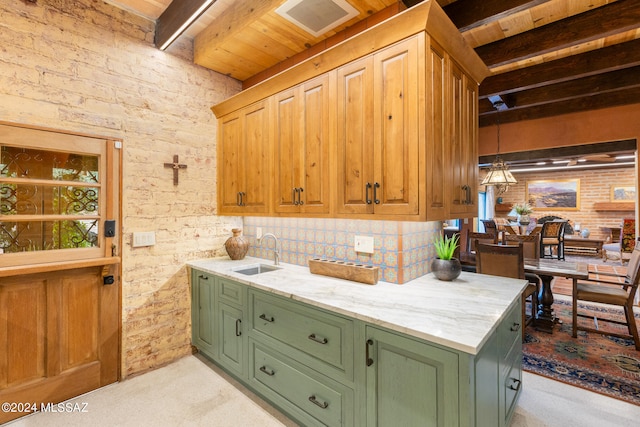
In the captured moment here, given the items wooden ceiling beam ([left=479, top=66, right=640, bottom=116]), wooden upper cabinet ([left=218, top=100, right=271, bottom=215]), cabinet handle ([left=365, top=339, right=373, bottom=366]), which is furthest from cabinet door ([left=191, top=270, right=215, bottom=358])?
wooden ceiling beam ([left=479, top=66, right=640, bottom=116])

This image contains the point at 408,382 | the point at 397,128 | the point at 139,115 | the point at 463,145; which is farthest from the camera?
the point at 139,115

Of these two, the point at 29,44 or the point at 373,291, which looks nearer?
the point at 373,291

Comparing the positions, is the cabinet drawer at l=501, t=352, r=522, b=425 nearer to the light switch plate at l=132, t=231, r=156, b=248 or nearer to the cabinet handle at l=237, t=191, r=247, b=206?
the cabinet handle at l=237, t=191, r=247, b=206

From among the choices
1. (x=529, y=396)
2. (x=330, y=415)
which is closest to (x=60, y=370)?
(x=330, y=415)

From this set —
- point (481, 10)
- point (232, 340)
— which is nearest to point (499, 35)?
point (481, 10)

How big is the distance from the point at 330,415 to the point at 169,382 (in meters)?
1.60

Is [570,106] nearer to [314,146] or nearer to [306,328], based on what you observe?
[314,146]

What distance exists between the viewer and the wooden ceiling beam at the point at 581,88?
3.48m

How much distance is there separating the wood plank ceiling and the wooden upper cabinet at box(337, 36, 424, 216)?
0.54 m

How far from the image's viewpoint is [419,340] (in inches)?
49.9

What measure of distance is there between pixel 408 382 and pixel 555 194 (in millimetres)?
11181

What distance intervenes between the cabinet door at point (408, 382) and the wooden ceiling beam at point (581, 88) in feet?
14.0

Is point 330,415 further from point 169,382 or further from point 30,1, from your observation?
point 30,1

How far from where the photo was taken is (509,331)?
1.72m
